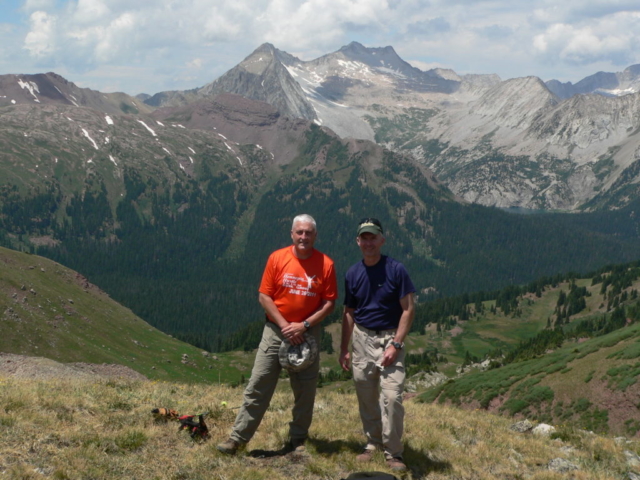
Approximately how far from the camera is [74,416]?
47.5 ft

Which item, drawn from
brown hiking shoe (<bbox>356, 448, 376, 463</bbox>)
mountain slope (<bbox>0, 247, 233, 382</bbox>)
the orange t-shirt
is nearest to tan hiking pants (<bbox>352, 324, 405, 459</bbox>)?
brown hiking shoe (<bbox>356, 448, 376, 463</bbox>)

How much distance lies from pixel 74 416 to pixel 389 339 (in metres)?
9.08

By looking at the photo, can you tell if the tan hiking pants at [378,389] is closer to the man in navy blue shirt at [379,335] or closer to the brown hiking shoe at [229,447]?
the man in navy blue shirt at [379,335]

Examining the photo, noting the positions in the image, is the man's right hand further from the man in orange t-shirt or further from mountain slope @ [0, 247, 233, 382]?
mountain slope @ [0, 247, 233, 382]

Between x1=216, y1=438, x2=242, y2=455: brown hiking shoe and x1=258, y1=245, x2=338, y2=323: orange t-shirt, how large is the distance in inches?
140

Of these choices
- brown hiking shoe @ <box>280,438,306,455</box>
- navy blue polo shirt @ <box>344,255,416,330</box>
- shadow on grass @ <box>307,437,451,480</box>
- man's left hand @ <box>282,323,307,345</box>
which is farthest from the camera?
brown hiking shoe @ <box>280,438,306,455</box>

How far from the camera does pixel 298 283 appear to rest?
13633mm

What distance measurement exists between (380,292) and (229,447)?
18.5 feet

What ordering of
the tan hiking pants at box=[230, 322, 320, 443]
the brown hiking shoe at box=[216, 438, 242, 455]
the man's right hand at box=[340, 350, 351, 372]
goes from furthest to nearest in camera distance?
the man's right hand at box=[340, 350, 351, 372] → the tan hiking pants at box=[230, 322, 320, 443] → the brown hiking shoe at box=[216, 438, 242, 455]

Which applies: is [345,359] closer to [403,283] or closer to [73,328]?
[403,283]

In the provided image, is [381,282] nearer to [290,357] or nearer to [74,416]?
[290,357]

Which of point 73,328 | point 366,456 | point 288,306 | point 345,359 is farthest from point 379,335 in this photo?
point 73,328

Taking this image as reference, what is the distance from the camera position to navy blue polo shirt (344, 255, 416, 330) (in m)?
13.8

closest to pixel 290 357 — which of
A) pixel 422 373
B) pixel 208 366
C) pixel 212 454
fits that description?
pixel 212 454
